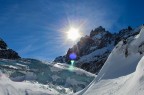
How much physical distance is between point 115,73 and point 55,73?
44.2 metres

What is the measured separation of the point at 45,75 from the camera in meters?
77.3

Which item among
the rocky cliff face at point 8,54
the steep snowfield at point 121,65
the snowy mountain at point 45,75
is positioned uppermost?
the rocky cliff face at point 8,54

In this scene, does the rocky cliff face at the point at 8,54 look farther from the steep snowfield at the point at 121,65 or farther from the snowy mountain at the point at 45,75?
the steep snowfield at the point at 121,65

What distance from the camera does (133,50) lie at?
1508 inches

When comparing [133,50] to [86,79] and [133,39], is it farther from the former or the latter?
[86,79]

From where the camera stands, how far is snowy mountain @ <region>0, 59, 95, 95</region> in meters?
68.5

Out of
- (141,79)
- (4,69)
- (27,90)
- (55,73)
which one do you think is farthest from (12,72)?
(141,79)

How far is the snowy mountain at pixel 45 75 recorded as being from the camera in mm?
68544

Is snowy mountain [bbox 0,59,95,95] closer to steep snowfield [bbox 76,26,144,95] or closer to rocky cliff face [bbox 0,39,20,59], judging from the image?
steep snowfield [bbox 76,26,144,95]

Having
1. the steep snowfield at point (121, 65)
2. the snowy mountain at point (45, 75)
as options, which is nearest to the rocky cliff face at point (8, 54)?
the snowy mountain at point (45, 75)

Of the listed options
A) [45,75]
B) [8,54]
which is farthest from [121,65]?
[8,54]

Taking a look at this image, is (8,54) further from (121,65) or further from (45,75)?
(121,65)

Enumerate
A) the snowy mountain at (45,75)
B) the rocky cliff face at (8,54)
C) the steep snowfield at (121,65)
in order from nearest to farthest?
the steep snowfield at (121,65) → the snowy mountain at (45,75) → the rocky cliff face at (8,54)

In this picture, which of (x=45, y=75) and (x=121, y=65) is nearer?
(x=121, y=65)
